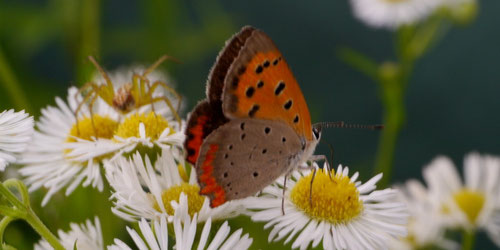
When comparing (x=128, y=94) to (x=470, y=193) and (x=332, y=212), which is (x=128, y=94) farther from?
(x=470, y=193)

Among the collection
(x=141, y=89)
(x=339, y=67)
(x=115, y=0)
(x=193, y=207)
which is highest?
(x=115, y=0)

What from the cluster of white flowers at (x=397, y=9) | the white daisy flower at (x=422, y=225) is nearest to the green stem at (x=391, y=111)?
the white daisy flower at (x=422, y=225)

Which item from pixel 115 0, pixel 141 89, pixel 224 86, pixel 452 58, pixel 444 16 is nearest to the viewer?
pixel 224 86

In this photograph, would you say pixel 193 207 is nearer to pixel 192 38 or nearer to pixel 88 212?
pixel 88 212

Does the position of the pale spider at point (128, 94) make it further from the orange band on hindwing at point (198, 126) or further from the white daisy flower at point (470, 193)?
the white daisy flower at point (470, 193)

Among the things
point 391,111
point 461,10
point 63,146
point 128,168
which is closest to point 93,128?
point 63,146

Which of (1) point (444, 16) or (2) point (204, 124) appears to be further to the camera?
(1) point (444, 16)

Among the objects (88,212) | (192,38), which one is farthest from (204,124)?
(192,38)
